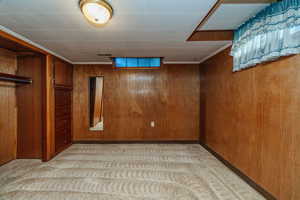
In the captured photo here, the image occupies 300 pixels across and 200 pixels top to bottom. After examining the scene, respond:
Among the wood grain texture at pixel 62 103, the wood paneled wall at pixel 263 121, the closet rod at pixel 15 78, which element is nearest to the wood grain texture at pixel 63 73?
the wood grain texture at pixel 62 103

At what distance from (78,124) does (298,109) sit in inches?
172

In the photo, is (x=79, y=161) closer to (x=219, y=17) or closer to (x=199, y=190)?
(x=199, y=190)

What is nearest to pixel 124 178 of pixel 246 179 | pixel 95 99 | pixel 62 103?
pixel 246 179

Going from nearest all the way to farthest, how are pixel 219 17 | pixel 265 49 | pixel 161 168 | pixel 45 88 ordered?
1. pixel 265 49
2. pixel 219 17
3. pixel 161 168
4. pixel 45 88

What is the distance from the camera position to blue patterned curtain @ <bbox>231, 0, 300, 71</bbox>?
1.40 metres

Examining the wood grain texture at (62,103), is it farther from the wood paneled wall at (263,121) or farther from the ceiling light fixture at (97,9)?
the wood paneled wall at (263,121)

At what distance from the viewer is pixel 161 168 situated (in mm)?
2605

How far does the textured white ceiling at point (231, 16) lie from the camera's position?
1596mm

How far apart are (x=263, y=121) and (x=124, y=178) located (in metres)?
2.16

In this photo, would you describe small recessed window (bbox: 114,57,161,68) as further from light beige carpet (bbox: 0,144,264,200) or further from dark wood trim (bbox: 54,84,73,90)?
light beige carpet (bbox: 0,144,264,200)

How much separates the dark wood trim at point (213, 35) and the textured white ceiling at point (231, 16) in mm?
118

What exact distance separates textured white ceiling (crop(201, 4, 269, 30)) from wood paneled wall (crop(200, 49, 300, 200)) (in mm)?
647

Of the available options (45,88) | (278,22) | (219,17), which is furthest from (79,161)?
(278,22)

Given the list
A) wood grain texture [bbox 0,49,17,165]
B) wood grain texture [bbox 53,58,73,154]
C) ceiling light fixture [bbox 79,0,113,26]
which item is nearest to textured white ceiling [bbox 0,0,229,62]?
ceiling light fixture [bbox 79,0,113,26]
